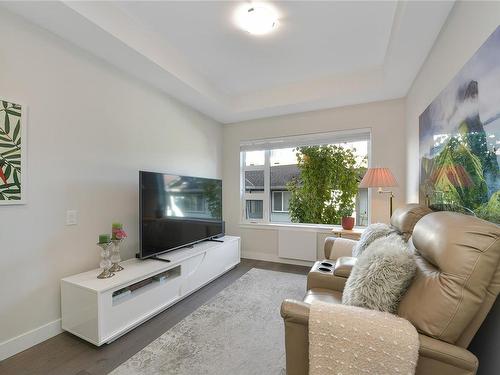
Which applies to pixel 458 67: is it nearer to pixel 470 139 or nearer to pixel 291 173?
pixel 470 139

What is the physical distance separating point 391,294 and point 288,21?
215 cm

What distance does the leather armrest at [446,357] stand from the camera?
35.4 inches

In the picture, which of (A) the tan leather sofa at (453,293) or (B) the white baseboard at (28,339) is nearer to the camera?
(A) the tan leather sofa at (453,293)

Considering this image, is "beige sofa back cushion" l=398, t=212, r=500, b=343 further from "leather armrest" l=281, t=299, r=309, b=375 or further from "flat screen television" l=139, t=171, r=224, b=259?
"flat screen television" l=139, t=171, r=224, b=259

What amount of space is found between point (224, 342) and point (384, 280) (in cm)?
131

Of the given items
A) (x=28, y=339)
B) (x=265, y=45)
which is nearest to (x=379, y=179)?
(x=265, y=45)

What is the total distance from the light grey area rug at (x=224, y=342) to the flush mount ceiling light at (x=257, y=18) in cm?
255

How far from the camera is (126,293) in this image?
1971 mm

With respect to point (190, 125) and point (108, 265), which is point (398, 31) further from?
point (108, 265)

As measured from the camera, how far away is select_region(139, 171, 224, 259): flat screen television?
7.57 feet

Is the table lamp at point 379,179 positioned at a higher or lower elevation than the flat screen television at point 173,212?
higher

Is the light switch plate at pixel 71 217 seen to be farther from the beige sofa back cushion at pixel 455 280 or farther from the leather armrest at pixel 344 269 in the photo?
the beige sofa back cushion at pixel 455 280

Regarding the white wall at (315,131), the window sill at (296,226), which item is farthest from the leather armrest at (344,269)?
the white wall at (315,131)

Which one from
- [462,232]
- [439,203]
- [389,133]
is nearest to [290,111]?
[389,133]
